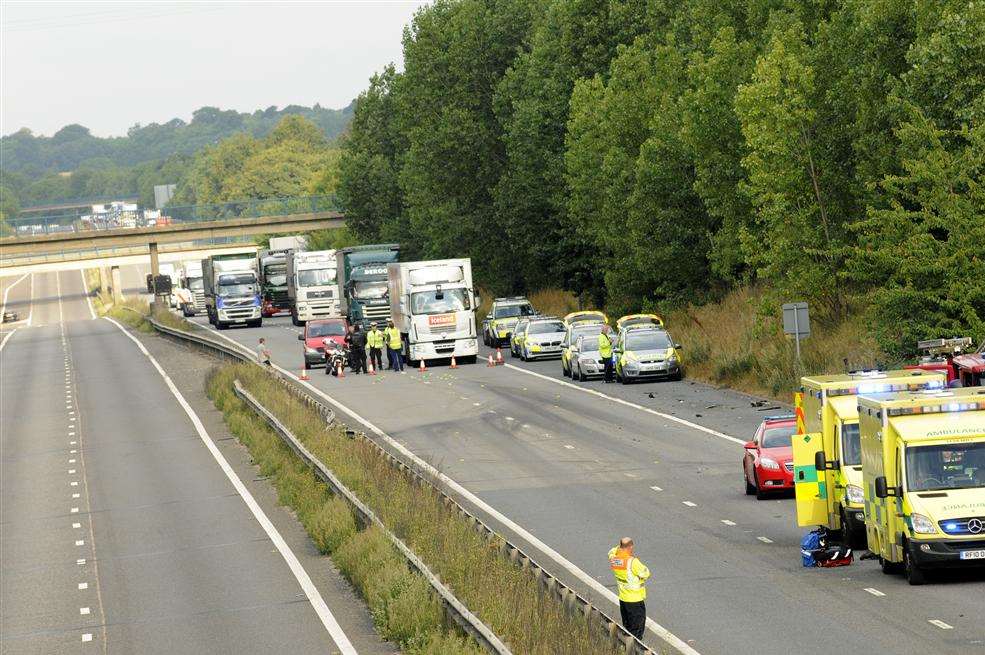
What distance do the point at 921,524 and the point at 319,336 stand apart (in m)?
40.2

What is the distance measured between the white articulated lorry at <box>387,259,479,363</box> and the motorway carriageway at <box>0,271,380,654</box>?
855 centimetres

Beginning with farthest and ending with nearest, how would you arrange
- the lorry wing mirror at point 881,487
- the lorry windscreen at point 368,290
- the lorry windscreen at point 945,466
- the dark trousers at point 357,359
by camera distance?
1. the lorry windscreen at point 368,290
2. the dark trousers at point 357,359
3. the lorry wing mirror at point 881,487
4. the lorry windscreen at point 945,466

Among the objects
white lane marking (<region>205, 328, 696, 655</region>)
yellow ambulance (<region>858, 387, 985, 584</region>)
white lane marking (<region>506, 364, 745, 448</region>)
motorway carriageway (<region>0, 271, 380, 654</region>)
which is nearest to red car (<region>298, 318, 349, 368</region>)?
motorway carriageway (<region>0, 271, 380, 654</region>)

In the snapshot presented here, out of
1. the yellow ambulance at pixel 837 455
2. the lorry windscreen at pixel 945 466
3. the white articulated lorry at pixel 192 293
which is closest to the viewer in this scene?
the lorry windscreen at pixel 945 466

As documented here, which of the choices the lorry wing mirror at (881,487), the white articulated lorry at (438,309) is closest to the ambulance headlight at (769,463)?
the lorry wing mirror at (881,487)

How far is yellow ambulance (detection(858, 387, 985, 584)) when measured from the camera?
17.0 meters

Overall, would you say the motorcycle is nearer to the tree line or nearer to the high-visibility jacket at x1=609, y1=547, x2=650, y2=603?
the tree line

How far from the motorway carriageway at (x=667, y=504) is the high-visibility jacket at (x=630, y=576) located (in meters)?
0.82

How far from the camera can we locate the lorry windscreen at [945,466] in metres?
17.4

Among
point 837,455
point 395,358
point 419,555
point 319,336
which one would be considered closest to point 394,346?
point 395,358

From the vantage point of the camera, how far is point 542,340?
5522cm

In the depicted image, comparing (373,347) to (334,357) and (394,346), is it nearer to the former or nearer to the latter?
(334,357)

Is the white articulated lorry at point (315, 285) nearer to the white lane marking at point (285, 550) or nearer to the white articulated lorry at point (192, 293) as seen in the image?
the white lane marking at point (285, 550)

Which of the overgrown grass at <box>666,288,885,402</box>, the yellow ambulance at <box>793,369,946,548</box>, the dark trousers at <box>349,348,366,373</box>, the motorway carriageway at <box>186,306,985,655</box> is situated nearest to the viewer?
the motorway carriageway at <box>186,306,985,655</box>
